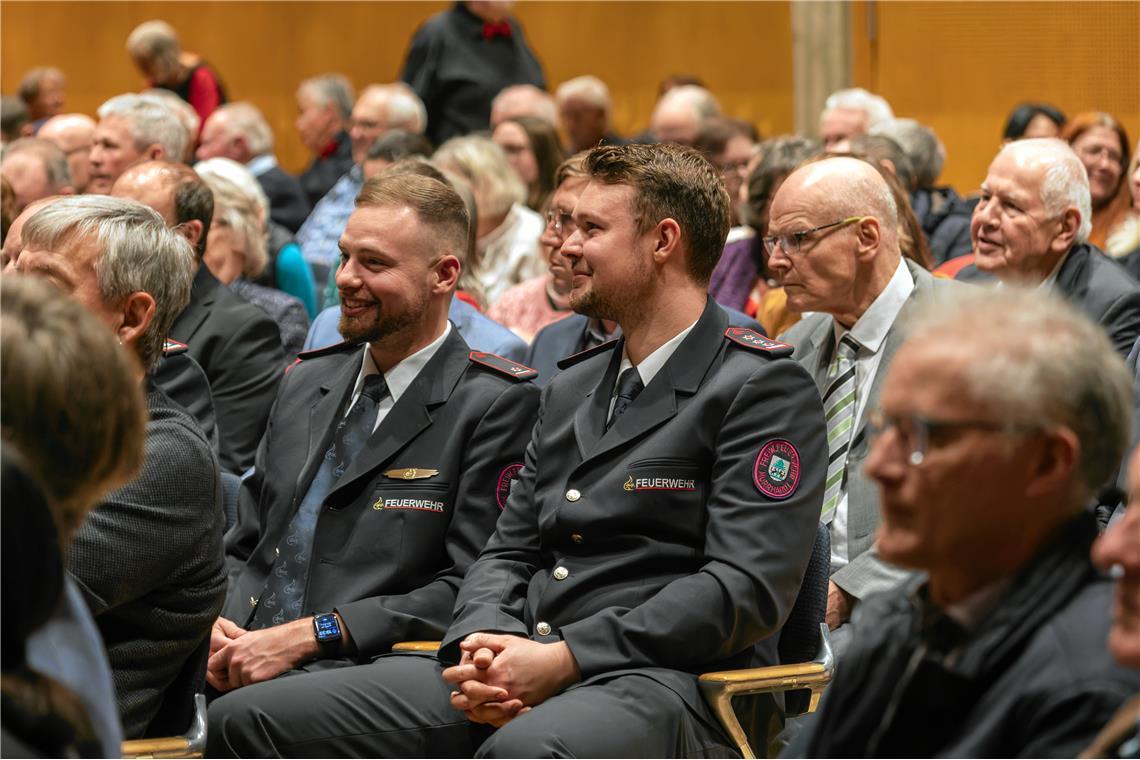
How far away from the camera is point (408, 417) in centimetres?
292

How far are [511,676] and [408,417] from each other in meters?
0.67

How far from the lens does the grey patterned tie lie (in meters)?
2.91

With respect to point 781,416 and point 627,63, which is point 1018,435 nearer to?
point 781,416

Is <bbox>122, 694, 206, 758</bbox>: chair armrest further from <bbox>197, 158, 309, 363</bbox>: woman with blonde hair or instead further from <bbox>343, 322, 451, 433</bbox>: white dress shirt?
<bbox>197, 158, 309, 363</bbox>: woman with blonde hair

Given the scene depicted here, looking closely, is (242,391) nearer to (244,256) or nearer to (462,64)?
(244,256)

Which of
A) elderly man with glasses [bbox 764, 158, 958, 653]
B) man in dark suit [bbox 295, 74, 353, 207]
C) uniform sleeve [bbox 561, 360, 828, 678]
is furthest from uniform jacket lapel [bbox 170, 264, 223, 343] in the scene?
man in dark suit [bbox 295, 74, 353, 207]

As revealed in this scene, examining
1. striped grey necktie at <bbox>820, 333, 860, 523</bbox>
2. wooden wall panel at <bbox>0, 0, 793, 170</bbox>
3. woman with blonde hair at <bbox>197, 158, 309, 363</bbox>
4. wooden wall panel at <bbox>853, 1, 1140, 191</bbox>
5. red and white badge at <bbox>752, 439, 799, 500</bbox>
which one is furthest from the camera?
wooden wall panel at <bbox>0, 0, 793, 170</bbox>

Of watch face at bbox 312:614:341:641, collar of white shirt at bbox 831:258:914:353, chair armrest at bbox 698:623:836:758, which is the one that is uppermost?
collar of white shirt at bbox 831:258:914:353

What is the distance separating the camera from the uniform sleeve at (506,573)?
2.59 metres

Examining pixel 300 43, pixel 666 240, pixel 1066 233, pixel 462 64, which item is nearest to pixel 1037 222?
pixel 1066 233

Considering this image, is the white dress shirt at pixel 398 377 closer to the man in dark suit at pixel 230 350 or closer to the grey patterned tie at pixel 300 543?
the grey patterned tie at pixel 300 543

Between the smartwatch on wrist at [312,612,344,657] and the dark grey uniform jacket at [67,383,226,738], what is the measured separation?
38cm

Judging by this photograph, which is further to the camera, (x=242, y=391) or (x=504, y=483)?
(x=242, y=391)

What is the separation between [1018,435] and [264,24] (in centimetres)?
990
